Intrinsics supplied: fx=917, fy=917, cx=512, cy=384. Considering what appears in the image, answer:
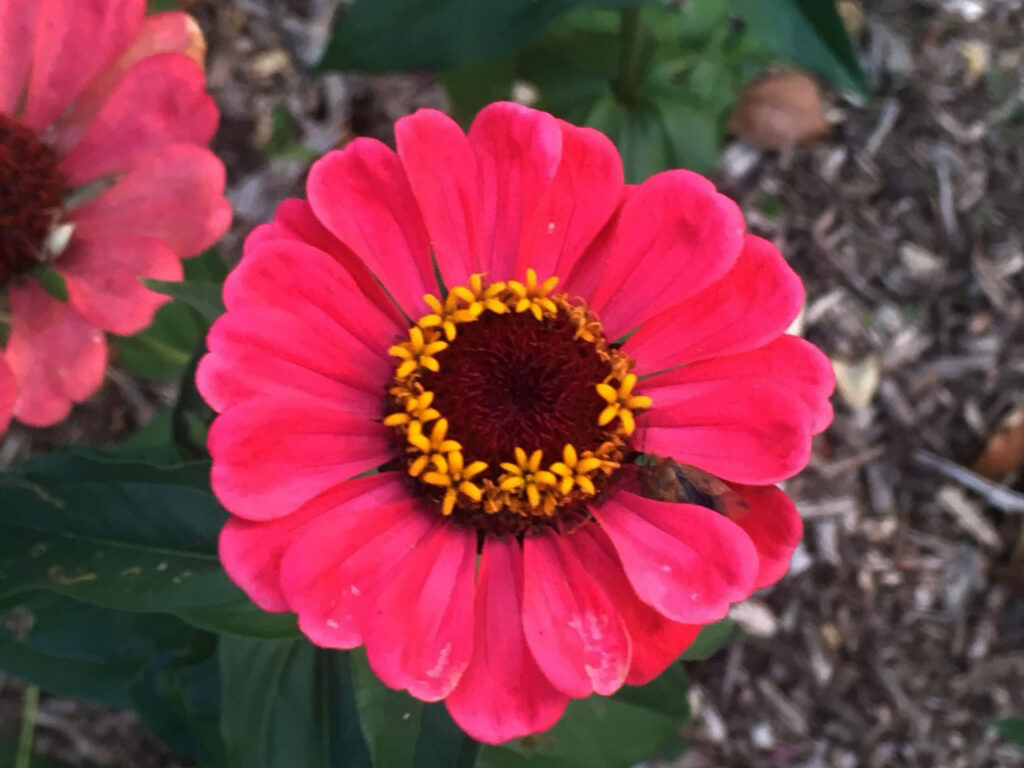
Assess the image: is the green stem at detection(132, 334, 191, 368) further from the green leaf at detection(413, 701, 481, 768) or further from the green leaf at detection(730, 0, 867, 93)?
the green leaf at detection(730, 0, 867, 93)

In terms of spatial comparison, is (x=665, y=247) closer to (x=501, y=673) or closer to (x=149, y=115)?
(x=501, y=673)

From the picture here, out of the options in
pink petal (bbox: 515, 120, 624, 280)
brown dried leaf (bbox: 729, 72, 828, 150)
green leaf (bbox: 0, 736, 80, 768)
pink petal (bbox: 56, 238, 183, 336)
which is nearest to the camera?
pink petal (bbox: 515, 120, 624, 280)

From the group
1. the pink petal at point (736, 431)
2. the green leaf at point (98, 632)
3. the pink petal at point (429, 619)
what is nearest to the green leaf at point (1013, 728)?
the pink petal at point (736, 431)

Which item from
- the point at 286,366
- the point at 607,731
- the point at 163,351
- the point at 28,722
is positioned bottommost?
the point at 28,722

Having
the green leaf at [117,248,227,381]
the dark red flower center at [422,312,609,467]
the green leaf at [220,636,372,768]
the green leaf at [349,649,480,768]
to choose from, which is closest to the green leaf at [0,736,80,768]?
the green leaf at [117,248,227,381]

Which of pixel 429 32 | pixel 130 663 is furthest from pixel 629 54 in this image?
pixel 130 663

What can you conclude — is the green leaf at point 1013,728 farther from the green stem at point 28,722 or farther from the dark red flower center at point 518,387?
the green stem at point 28,722
